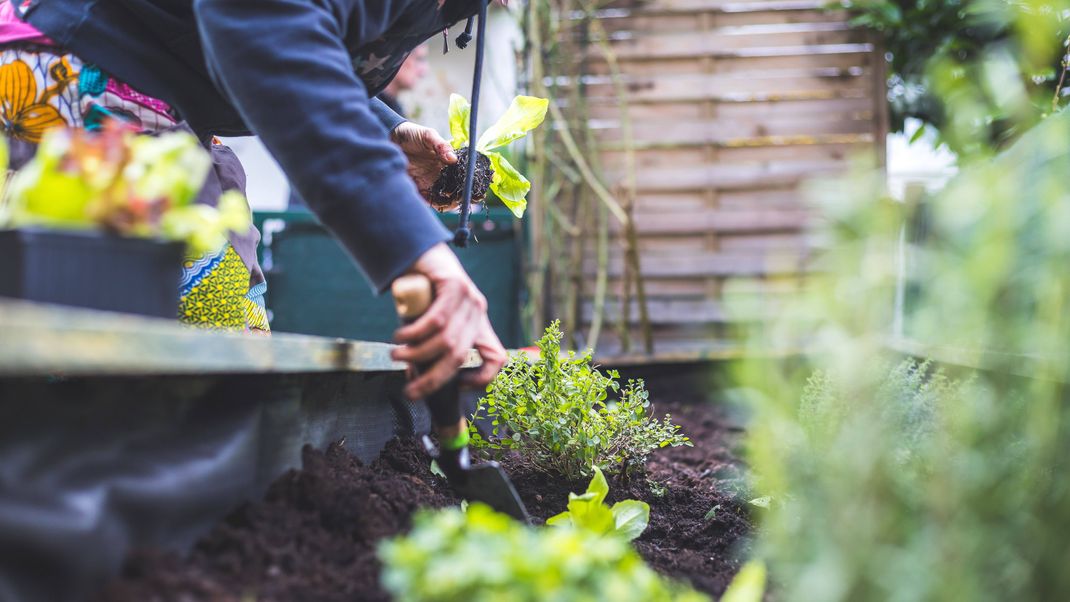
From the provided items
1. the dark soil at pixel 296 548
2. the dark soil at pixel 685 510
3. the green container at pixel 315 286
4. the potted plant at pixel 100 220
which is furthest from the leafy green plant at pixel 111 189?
the green container at pixel 315 286

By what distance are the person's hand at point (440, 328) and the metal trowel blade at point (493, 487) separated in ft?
Result: 0.77

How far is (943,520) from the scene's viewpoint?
77 centimetres

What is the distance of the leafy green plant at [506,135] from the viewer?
1.89 m

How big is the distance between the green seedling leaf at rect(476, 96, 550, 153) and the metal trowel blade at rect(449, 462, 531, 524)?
0.82 metres

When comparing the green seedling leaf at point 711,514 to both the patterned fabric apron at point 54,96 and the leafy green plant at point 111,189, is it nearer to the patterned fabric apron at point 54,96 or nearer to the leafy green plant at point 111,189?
the leafy green plant at point 111,189

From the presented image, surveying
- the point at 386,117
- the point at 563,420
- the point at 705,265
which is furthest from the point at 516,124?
the point at 705,265

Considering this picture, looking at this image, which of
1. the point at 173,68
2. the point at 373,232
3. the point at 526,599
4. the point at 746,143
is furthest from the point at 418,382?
the point at 746,143

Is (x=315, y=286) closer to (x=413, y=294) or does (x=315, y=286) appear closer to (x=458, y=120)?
(x=458, y=120)

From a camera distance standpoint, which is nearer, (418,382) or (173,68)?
(418,382)

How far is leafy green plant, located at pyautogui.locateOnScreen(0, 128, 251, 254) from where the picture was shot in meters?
0.82

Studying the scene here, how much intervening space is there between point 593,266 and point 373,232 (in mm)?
3609

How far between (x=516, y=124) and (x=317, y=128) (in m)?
0.89

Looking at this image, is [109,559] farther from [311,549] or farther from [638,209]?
[638,209]

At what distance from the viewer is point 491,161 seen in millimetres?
1911
